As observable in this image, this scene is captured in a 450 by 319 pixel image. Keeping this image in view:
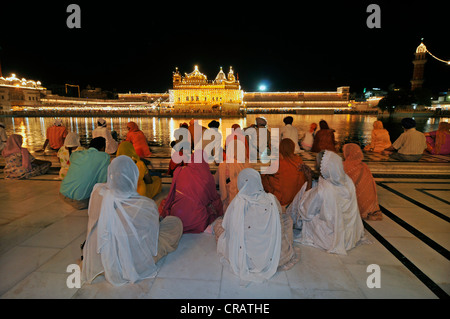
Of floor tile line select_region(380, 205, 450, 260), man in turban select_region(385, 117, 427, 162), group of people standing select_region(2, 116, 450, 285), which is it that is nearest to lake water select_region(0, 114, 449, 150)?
man in turban select_region(385, 117, 427, 162)

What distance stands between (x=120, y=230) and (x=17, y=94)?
2346 inches

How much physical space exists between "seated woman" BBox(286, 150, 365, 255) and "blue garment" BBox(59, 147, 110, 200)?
8.24 ft

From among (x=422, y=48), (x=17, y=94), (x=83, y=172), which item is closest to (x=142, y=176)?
(x=83, y=172)

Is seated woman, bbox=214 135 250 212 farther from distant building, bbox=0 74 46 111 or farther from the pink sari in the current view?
distant building, bbox=0 74 46 111

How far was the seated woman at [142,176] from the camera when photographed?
135 inches

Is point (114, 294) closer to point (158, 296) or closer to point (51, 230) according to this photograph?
point (158, 296)

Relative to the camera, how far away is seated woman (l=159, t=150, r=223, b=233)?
2785mm

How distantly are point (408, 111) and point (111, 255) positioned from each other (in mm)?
47015

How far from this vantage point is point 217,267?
2232mm

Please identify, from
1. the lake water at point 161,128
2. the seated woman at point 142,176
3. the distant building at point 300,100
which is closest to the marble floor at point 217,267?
the seated woman at point 142,176

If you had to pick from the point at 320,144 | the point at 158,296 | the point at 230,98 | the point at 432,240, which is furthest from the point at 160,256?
the point at 230,98

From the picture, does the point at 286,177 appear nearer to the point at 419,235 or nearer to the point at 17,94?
A: the point at 419,235

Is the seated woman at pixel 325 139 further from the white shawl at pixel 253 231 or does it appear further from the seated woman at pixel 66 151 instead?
the seated woman at pixel 66 151
